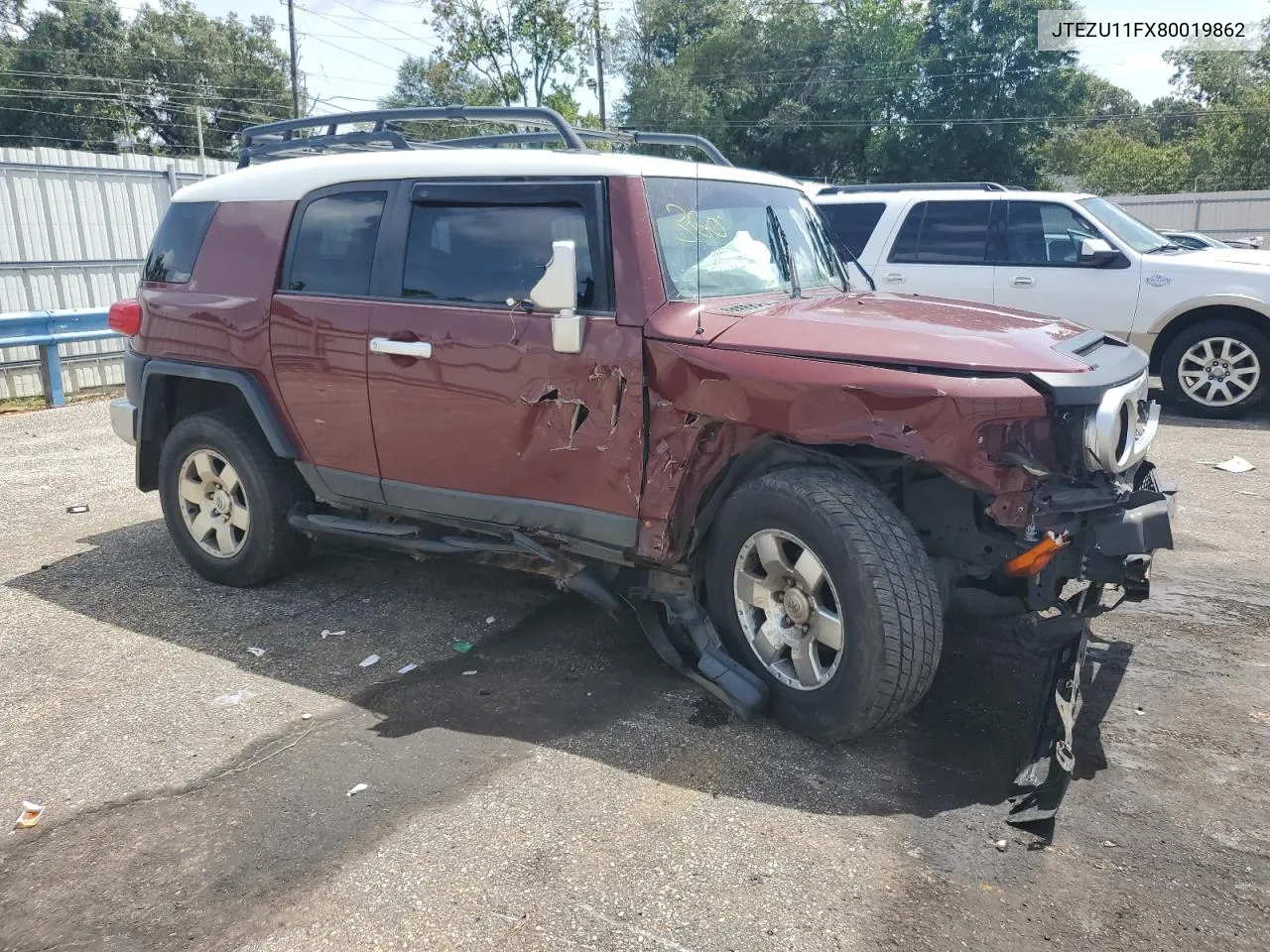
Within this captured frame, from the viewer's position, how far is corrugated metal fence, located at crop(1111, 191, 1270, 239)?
2291cm

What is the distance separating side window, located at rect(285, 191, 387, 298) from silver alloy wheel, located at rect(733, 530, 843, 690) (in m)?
2.15

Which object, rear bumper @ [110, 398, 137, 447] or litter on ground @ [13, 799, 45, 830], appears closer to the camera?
litter on ground @ [13, 799, 45, 830]

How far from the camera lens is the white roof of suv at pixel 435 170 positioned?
417 cm

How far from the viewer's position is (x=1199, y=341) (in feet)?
29.6

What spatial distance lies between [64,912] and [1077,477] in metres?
3.25

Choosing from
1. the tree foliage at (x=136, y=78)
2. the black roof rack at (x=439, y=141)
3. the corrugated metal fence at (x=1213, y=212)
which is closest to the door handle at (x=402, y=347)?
the black roof rack at (x=439, y=141)

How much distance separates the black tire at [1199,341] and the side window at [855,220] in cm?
278

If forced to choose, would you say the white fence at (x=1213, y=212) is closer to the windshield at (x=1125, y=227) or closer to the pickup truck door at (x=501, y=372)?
the windshield at (x=1125, y=227)

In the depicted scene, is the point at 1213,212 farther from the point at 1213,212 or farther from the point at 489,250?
the point at 489,250

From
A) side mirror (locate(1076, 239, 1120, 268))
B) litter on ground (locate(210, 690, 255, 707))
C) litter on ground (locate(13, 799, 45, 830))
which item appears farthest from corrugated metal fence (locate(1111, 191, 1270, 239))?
litter on ground (locate(13, 799, 45, 830))

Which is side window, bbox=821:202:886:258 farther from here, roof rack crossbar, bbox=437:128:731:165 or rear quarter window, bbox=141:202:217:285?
rear quarter window, bbox=141:202:217:285

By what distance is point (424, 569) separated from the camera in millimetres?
5648

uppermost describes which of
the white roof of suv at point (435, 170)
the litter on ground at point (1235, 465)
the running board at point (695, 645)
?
the white roof of suv at point (435, 170)

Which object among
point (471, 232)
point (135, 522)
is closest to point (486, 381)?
point (471, 232)
